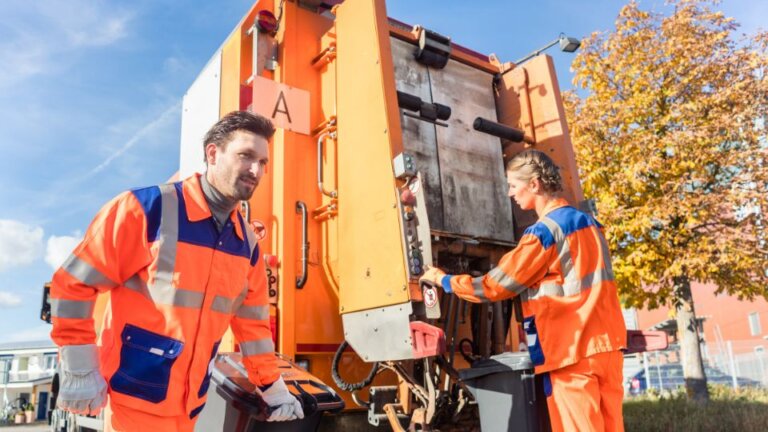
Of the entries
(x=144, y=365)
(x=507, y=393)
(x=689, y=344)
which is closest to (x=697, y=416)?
(x=689, y=344)

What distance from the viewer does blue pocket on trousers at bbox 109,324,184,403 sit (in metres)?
1.69

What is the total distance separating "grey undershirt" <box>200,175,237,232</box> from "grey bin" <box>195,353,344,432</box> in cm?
71

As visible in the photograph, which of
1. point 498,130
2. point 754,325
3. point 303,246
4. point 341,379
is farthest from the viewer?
point 754,325

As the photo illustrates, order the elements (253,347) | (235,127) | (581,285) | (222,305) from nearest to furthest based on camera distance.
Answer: (222,305), (235,127), (253,347), (581,285)

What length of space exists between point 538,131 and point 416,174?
5.33ft

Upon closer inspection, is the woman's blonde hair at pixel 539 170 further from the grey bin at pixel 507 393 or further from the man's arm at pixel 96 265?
the man's arm at pixel 96 265

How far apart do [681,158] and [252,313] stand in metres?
7.24

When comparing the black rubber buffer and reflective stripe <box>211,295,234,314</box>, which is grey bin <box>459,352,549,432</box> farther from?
the black rubber buffer

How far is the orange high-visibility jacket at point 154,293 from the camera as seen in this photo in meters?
1.67

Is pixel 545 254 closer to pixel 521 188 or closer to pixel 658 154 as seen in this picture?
pixel 521 188

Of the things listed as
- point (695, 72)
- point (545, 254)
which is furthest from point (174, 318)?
point (695, 72)

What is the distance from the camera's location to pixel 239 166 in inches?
77.9

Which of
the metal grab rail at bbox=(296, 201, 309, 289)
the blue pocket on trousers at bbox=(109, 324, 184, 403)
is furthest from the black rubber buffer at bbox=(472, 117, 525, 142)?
the blue pocket on trousers at bbox=(109, 324, 184, 403)

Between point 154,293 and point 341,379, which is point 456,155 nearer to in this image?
point 341,379
